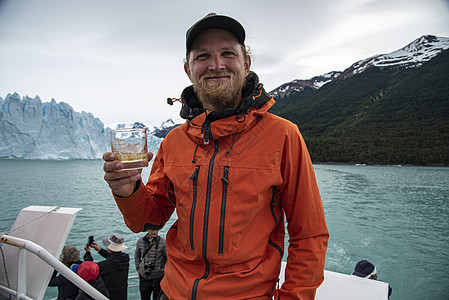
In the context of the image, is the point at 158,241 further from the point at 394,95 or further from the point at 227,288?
the point at 394,95

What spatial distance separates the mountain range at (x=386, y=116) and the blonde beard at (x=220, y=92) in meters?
33.2

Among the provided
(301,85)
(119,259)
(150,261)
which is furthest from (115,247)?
(301,85)

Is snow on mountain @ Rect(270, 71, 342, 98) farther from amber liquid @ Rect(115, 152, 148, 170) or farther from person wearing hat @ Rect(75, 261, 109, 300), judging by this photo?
amber liquid @ Rect(115, 152, 148, 170)

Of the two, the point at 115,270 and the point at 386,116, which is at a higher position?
the point at 386,116

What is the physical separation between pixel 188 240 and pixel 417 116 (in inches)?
3155

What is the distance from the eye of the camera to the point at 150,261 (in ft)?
11.4

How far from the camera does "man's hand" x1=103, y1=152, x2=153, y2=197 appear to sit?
937 millimetres

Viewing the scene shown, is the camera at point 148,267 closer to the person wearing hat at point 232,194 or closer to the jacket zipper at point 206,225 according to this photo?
the person wearing hat at point 232,194

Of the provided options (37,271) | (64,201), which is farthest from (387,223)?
(64,201)

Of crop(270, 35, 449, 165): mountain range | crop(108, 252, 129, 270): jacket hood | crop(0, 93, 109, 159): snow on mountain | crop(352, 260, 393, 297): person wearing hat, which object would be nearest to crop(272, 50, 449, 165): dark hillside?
crop(270, 35, 449, 165): mountain range

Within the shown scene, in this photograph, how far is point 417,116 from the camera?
63.9m

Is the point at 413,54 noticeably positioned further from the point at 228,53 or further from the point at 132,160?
the point at 132,160

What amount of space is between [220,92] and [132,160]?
0.49 m

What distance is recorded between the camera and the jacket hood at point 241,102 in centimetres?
111
